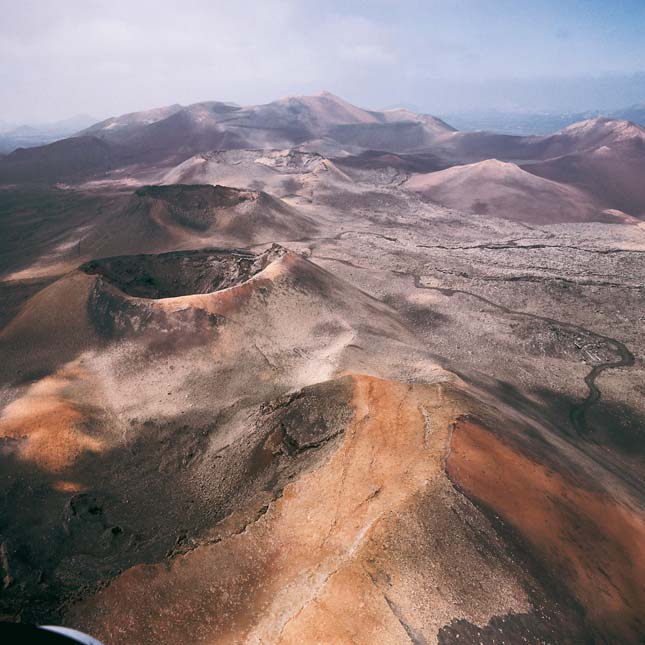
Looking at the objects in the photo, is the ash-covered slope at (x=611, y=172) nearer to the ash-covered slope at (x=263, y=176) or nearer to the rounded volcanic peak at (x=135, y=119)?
the ash-covered slope at (x=263, y=176)

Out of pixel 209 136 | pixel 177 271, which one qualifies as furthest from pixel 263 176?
pixel 209 136

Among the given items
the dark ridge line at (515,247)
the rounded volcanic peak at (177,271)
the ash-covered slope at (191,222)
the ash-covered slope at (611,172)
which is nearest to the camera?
the rounded volcanic peak at (177,271)

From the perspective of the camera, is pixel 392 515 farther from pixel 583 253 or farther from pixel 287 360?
pixel 583 253

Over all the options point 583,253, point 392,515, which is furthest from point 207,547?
point 583,253

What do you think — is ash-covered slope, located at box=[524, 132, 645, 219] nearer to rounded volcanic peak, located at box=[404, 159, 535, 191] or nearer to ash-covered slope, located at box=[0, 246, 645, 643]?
rounded volcanic peak, located at box=[404, 159, 535, 191]

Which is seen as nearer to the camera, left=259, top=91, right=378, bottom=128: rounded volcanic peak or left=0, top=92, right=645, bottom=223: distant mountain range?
left=0, top=92, right=645, bottom=223: distant mountain range

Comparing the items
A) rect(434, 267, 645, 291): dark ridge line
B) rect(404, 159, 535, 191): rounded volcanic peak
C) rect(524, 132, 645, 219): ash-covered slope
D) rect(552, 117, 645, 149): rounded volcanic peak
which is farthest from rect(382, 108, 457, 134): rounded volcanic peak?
rect(434, 267, 645, 291): dark ridge line

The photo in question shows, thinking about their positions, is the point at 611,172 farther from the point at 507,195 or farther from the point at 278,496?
the point at 278,496

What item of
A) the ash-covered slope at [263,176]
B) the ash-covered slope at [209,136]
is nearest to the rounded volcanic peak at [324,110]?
the ash-covered slope at [209,136]
